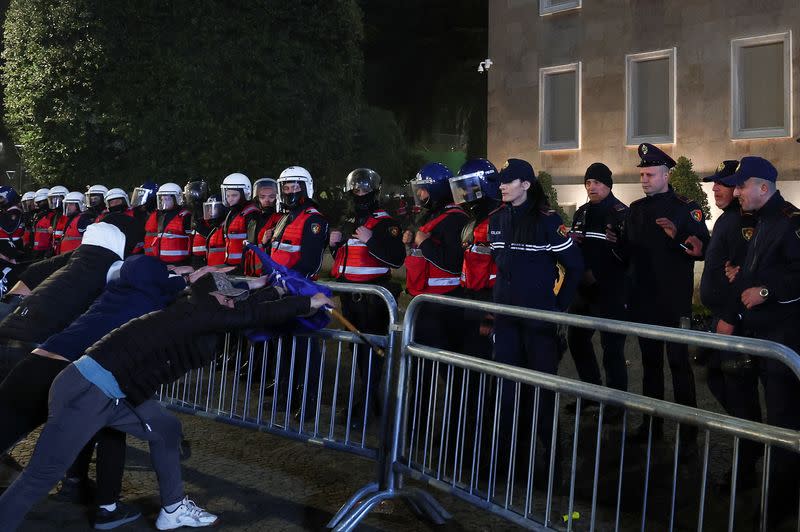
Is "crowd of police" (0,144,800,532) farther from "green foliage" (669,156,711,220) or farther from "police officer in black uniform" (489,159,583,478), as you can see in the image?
"green foliage" (669,156,711,220)

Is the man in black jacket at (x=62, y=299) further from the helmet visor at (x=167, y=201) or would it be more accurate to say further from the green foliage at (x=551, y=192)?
the green foliage at (x=551, y=192)

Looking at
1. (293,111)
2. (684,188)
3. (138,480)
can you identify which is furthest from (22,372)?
(293,111)

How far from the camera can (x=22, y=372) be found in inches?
214

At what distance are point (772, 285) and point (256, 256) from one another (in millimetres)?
5924

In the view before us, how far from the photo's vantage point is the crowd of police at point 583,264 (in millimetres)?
5531

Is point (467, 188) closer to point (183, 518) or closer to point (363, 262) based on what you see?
point (363, 262)

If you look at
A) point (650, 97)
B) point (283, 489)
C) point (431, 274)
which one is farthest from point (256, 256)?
point (650, 97)

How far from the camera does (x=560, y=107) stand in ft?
64.7

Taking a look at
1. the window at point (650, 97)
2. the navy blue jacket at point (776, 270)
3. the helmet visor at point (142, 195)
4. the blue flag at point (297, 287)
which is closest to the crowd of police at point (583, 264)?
the navy blue jacket at point (776, 270)

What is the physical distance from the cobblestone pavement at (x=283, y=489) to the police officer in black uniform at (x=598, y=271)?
0.62 metres

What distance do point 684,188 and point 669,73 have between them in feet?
8.25

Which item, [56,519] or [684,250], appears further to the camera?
[684,250]

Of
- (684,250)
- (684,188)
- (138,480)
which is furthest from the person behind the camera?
(684,188)

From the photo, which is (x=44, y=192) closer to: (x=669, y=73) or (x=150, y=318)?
(x=669, y=73)
